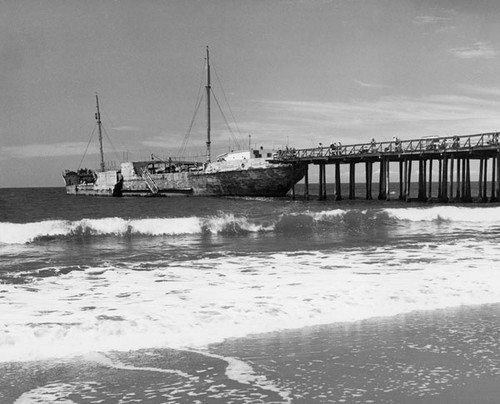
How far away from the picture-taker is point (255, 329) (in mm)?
7527

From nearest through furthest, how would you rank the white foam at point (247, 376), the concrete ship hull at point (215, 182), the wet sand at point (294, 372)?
the wet sand at point (294, 372)
the white foam at point (247, 376)
the concrete ship hull at point (215, 182)

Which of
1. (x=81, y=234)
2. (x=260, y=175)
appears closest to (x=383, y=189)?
(x=260, y=175)

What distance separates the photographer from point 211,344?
269 inches

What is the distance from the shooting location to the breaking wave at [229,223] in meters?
28.1

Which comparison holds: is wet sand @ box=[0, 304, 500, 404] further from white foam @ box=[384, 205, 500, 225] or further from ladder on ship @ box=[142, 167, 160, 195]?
ladder on ship @ box=[142, 167, 160, 195]

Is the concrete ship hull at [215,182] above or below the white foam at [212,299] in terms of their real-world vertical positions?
above

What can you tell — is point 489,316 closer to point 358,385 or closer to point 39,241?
point 358,385

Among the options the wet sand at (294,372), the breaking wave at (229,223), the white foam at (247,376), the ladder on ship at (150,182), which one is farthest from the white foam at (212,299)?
the ladder on ship at (150,182)

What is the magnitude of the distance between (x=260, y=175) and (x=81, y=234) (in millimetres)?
39882

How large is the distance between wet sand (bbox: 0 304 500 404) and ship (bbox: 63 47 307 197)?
6045 cm

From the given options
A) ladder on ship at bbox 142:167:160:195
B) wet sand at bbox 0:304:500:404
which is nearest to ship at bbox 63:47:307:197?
ladder on ship at bbox 142:167:160:195

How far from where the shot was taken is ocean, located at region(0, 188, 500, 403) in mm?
5250

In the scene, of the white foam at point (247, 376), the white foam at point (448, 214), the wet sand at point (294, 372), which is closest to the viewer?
the wet sand at point (294, 372)

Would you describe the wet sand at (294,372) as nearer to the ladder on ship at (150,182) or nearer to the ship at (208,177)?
the ship at (208,177)
